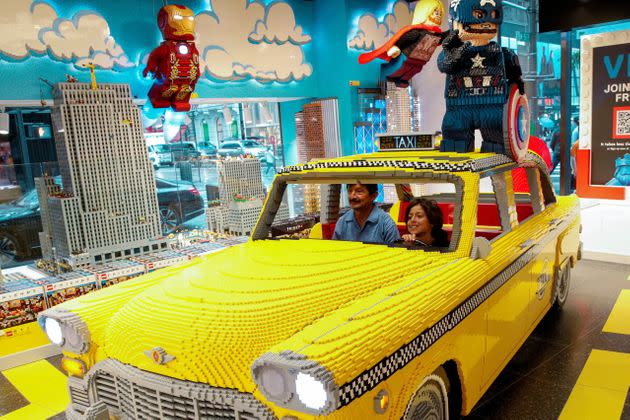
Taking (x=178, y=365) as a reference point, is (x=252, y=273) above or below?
above

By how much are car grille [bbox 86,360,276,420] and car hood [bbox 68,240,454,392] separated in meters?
0.03

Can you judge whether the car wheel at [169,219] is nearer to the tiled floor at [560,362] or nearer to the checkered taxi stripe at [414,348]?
the tiled floor at [560,362]

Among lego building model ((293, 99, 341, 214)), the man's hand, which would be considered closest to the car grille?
the man's hand

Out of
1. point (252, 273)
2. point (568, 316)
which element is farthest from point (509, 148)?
point (252, 273)

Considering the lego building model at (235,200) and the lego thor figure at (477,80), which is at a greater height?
the lego thor figure at (477,80)

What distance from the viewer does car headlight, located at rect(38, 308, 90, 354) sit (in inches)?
87.8

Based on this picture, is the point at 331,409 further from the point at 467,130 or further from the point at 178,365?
the point at 467,130

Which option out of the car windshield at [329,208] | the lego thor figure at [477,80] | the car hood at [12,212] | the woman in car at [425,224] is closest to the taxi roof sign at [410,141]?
the car windshield at [329,208]

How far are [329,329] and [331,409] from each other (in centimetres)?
34

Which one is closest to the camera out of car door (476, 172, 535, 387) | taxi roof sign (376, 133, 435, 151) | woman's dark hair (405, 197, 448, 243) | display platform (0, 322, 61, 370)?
car door (476, 172, 535, 387)

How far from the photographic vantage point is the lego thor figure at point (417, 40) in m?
6.37

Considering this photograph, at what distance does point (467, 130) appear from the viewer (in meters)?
4.36

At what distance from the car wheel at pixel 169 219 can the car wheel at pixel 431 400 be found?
4.40 m

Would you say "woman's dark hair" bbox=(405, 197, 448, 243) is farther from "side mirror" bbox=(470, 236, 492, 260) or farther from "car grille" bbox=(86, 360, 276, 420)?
"car grille" bbox=(86, 360, 276, 420)
